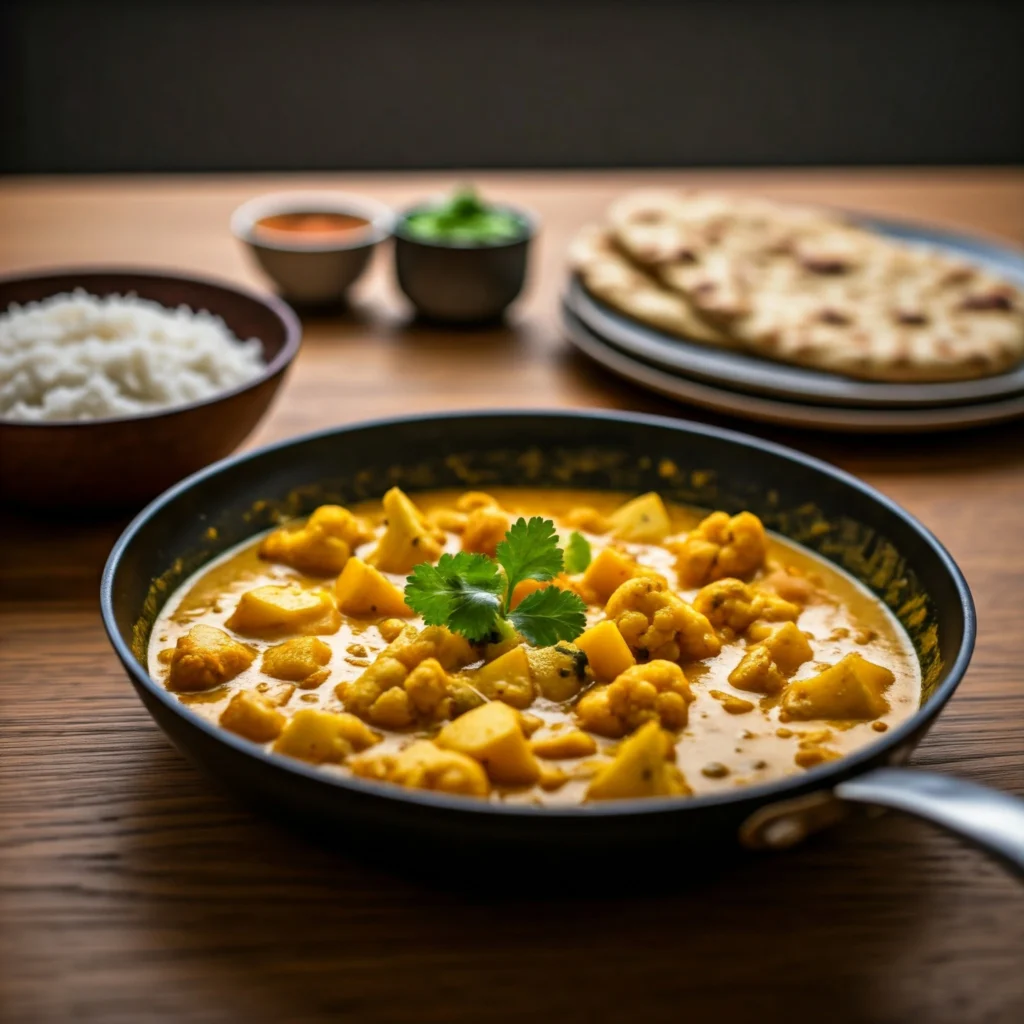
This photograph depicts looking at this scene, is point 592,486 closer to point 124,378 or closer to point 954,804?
point 124,378

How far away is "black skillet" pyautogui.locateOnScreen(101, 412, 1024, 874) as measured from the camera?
120 cm

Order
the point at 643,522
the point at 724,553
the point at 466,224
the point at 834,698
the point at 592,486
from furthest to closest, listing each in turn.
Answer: the point at 466,224 < the point at 592,486 < the point at 643,522 < the point at 724,553 < the point at 834,698

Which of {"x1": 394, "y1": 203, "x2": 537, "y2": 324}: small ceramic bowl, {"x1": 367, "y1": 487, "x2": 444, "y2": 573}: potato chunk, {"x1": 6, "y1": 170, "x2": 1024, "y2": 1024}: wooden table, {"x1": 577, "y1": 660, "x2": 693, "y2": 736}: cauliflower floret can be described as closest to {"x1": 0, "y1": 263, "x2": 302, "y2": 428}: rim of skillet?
{"x1": 6, "y1": 170, "x2": 1024, "y2": 1024}: wooden table

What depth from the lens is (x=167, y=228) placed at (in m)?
3.87

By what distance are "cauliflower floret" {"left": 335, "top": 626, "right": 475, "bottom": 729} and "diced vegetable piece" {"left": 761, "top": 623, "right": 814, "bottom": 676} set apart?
42cm

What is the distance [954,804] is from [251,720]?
0.79 m

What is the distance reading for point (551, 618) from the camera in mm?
1646

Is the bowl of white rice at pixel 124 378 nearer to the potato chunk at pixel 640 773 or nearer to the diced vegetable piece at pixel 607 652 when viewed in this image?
the diced vegetable piece at pixel 607 652

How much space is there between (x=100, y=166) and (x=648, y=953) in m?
5.81

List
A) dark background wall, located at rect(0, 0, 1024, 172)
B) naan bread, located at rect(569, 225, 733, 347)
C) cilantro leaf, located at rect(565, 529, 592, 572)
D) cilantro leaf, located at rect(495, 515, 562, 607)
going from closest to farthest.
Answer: cilantro leaf, located at rect(495, 515, 562, 607), cilantro leaf, located at rect(565, 529, 592, 572), naan bread, located at rect(569, 225, 733, 347), dark background wall, located at rect(0, 0, 1024, 172)

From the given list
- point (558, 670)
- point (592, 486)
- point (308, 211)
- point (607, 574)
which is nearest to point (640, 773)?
point (558, 670)

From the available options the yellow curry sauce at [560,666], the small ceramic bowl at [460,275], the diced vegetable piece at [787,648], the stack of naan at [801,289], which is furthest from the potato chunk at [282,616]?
the small ceramic bowl at [460,275]

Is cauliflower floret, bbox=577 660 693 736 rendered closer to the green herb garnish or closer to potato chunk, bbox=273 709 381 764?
potato chunk, bbox=273 709 381 764

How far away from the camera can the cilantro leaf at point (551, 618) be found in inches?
64.5
